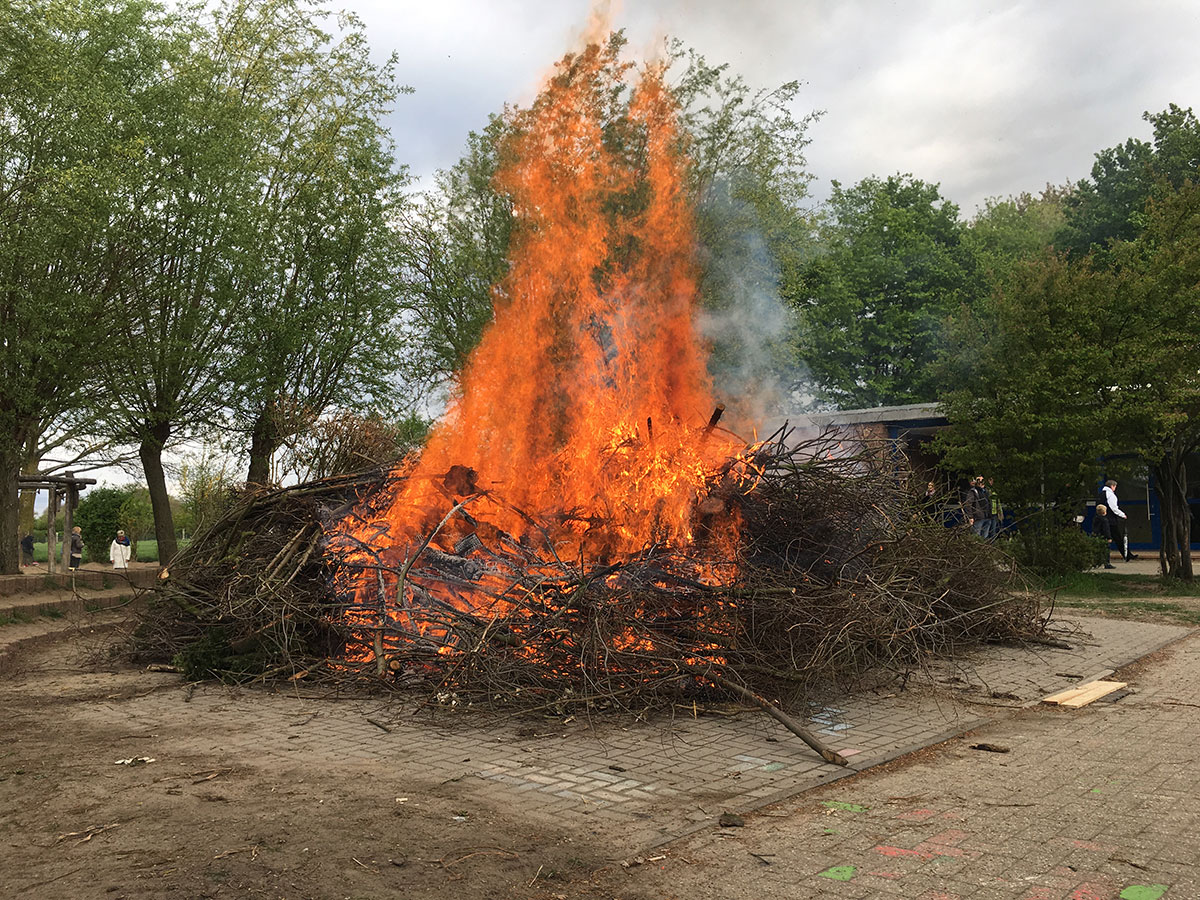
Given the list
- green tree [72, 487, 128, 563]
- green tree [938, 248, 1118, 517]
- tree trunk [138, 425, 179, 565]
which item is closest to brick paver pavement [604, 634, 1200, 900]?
green tree [938, 248, 1118, 517]

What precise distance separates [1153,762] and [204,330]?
670 inches

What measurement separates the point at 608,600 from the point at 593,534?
1.68m

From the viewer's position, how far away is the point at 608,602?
271 inches

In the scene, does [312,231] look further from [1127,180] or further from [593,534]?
[1127,180]

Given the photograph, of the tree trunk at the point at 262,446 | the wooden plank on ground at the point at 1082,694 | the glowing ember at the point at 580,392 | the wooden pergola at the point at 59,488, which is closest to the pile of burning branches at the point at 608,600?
the glowing ember at the point at 580,392

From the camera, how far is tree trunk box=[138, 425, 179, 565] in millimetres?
18159

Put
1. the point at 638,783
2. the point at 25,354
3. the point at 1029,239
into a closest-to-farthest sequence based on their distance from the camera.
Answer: the point at 638,783
the point at 25,354
the point at 1029,239

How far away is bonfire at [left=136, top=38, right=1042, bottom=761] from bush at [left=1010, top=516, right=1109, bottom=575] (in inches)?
283

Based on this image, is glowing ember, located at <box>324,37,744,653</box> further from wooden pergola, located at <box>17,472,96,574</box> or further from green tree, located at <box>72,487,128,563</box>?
green tree, located at <box>72,487,128,563</box>

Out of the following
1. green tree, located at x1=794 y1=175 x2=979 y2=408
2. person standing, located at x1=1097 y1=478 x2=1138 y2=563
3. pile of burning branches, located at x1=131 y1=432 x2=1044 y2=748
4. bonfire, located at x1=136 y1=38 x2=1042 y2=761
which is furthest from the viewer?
green tree, located at x1=794 y1=175 x2=979 y2=408

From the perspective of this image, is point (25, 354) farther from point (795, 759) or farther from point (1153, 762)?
point (1153, 762)

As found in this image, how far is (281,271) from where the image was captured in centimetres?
1955

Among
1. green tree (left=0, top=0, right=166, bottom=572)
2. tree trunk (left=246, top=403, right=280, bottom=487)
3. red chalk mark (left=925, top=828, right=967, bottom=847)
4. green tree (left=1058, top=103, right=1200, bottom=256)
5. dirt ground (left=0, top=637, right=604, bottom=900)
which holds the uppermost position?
green tree (left=1058, top=103, right=1200, bottom=256)

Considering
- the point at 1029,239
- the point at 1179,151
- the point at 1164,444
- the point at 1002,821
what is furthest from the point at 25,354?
the point at 1029,239
